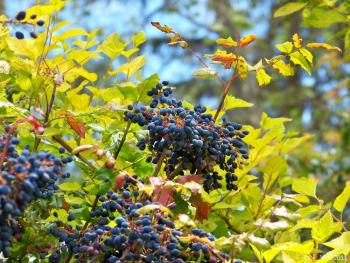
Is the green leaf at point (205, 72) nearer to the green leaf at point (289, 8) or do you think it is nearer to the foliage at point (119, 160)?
the foliage at point (119, 160)

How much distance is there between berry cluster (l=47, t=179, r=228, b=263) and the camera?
1181 millimetres

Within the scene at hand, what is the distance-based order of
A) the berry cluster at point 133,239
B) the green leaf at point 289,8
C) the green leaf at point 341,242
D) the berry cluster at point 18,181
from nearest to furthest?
the berry cluster at point 18,181, the berry cluster at point 133,239, the green leaf at point 341,242, the green leaf at point 289,8

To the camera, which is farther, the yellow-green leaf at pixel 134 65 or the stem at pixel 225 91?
the yellow-green leaf at pixel 134 65

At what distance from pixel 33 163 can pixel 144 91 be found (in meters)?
0.52

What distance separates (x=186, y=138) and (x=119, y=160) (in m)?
0.29

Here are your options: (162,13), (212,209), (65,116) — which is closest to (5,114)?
(65,116)

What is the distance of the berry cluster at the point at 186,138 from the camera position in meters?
1.35

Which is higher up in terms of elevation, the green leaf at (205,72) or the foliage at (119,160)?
the green leaf at (205,72)

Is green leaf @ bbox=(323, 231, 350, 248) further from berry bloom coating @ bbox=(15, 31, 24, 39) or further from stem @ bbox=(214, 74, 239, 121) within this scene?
berry bloom coating @ bbox=(15, 31, 24, 39)

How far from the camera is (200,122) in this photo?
4.66 feet

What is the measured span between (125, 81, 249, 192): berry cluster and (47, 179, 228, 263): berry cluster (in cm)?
14

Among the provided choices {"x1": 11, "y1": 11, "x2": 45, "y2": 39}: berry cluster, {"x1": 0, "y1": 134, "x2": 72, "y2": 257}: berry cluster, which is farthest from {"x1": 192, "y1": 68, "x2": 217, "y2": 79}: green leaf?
{"x1": 0, "y1": 134, "x2": 72, "y2": 257}: berry cluster

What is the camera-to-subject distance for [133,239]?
118 centimetres

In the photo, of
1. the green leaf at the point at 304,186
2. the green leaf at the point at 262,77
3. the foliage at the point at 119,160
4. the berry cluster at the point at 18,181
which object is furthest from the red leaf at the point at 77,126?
the green leaf at the point at 304,186
